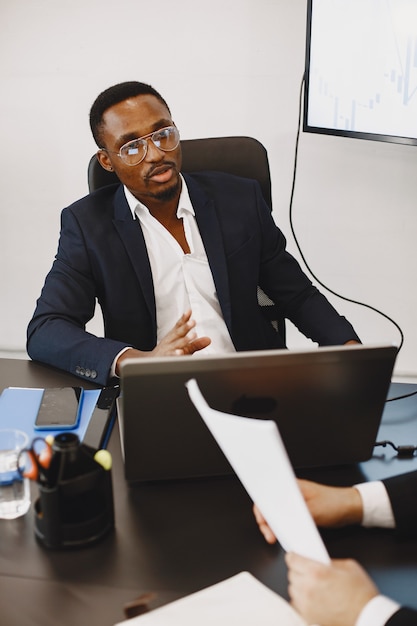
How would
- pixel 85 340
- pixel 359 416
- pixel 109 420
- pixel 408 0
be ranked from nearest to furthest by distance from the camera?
pixel 359 416
pixel 109 420
pixel 85 340
pixel 408 0

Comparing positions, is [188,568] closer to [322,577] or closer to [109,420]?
[322,577]

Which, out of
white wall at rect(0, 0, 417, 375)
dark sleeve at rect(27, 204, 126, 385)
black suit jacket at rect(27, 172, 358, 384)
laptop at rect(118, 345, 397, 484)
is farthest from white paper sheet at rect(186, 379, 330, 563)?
white wall at rect(0, 0, 417, 375)

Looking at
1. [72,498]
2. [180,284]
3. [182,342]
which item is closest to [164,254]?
[180,284]

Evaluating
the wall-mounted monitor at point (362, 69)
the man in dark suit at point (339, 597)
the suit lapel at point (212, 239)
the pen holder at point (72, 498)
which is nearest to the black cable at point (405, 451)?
the man in dark suit at point (339, 597)

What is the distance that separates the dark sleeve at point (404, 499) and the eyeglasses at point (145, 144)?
3.49ft

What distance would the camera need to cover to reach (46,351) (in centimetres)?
155

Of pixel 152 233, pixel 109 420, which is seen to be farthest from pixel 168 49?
pixel 109 420

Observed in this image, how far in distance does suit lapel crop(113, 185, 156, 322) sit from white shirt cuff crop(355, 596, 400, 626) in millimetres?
1079

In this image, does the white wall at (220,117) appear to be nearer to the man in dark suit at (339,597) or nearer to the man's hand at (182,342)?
the man's hand at (182,342)

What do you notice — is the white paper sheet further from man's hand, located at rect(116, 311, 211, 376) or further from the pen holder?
man's hand, located at rect(116, 311, 211, 376)

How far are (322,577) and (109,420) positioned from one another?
1.87ft

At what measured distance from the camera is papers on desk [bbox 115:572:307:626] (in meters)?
0.82

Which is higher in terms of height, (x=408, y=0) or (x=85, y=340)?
(x=408, y=0)

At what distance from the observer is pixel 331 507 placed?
1.00 m
